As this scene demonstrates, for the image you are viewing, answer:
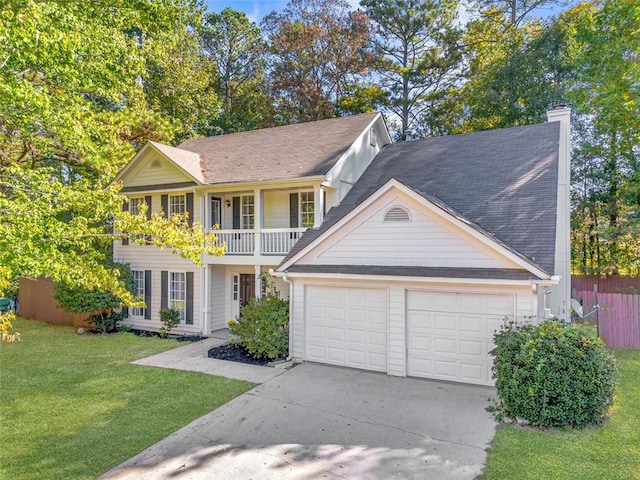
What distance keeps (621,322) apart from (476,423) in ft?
26.9

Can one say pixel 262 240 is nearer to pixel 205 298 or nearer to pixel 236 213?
pixel 236 213

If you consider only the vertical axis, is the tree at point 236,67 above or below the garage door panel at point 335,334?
above

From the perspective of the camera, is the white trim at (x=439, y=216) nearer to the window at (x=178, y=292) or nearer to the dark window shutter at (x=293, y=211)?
the dark window shutter at (x=293, y=211)

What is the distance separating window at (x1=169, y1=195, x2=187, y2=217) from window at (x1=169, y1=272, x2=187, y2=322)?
2.39 metres

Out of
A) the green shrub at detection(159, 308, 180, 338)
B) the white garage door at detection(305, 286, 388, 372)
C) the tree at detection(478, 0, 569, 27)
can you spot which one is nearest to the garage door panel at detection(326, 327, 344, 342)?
the white garage door at detection(305, 286, 388, 372)

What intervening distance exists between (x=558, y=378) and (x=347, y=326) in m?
4.83

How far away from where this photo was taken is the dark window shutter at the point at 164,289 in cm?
1514

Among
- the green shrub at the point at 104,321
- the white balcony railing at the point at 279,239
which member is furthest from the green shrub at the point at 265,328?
the green shrub at the point at 104,321

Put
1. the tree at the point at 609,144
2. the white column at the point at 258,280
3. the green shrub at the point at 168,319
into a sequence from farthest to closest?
the green shrub at the point at 168,319
the tree at the point at 609,144
the white column at the point at 258,280

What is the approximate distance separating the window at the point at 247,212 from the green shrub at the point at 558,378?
1036 cm

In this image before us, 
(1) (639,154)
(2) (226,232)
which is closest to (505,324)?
(2) (226,232)

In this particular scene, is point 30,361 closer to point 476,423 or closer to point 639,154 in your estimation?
point 476,423

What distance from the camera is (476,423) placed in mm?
6914

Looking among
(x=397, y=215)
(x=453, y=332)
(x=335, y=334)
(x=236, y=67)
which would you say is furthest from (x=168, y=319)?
(x=236, y=67)
